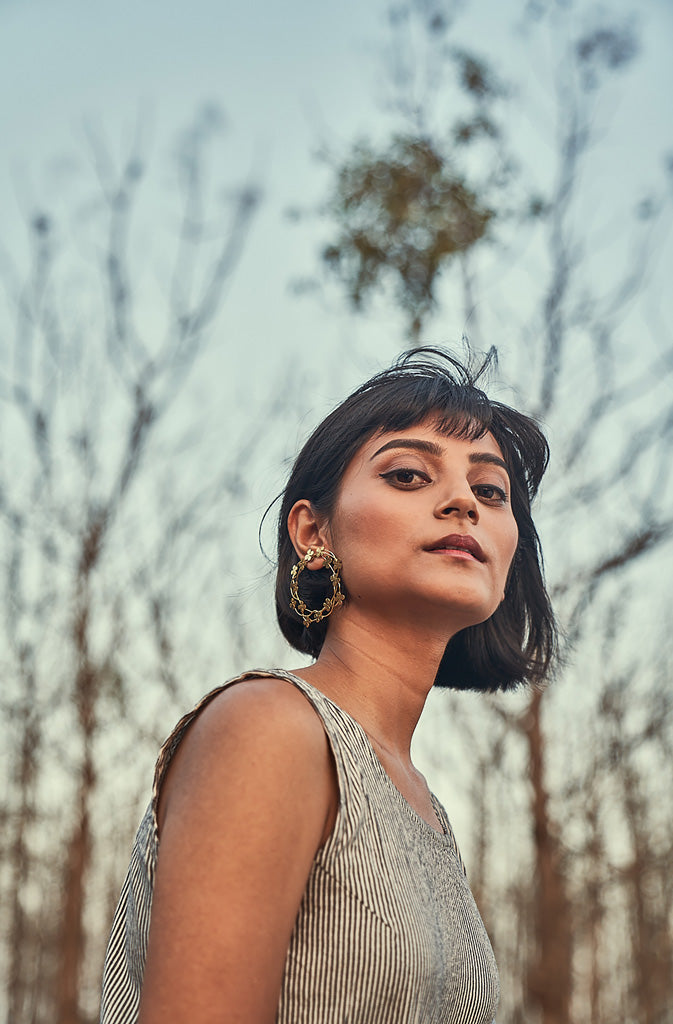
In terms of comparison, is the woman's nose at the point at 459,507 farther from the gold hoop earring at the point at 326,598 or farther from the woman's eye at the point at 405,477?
the gold hoop earring at the point at 326,598

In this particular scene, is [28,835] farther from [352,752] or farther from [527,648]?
[352,752]

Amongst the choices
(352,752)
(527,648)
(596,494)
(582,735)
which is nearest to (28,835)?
(582,735)

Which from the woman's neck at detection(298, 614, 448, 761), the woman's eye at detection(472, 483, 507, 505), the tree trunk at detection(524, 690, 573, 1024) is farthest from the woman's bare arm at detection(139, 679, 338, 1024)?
the tree trunk at detection(524, 690, 573, 1024)

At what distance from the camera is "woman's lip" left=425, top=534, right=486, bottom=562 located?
175cm

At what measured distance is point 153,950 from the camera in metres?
1.23

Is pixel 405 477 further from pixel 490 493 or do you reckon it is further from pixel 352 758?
pixel 352 758

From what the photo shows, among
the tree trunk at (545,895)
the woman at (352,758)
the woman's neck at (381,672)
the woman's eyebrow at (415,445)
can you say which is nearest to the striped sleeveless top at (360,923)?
the woman at (352,758)

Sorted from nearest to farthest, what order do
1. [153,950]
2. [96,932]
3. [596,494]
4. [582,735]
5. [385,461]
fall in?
[153,950]
[385,461]
[596,494]
[582,735]
[96,932]

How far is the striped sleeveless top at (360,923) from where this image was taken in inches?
52.4

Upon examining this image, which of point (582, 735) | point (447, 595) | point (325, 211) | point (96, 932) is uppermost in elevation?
point (325, 211)

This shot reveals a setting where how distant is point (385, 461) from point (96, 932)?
13920 millimetres

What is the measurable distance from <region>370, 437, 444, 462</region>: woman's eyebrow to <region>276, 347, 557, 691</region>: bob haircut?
48 millimetres

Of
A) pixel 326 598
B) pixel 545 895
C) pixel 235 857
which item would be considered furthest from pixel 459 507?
pixel 545 895

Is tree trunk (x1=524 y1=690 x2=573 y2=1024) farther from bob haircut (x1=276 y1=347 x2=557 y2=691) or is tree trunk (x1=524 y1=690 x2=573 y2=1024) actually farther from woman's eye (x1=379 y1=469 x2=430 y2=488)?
woman's eye (x1=379 y1=469 x2=430 y2=488)
